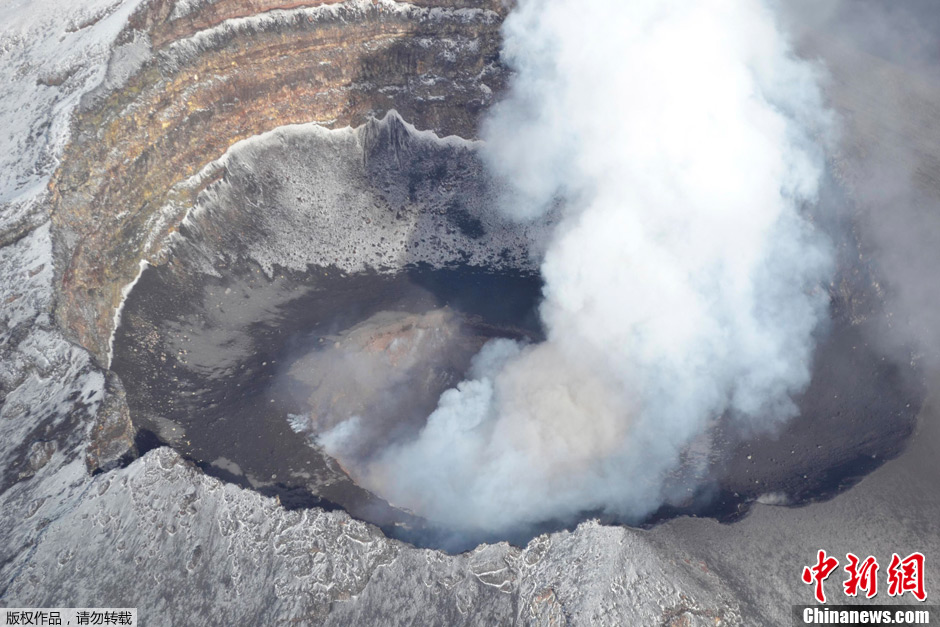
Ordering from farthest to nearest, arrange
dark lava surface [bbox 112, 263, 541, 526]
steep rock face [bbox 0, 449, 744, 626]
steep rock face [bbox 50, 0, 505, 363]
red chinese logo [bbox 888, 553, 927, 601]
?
A: steep rock face [bbox 50, 0, 505, 363]
dark lava surface [bbox 112, 263, 541, 526]
red chinese logo [bbox 888, 553, 927, 601]
steep rock face [bbox 0, 449, 744, 626]

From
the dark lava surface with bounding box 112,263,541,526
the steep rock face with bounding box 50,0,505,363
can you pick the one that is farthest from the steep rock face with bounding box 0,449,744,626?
the steep rock face with bounding box 50,0,505,363

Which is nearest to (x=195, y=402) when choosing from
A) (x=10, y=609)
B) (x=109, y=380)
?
(x=109, y=380)

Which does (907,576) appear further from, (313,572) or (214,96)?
(214,96)

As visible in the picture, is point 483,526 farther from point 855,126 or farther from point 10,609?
point 855,126

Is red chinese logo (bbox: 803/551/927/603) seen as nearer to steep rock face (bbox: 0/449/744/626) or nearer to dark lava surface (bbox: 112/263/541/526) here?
steep rock face (bbox: 0/449/744/626)

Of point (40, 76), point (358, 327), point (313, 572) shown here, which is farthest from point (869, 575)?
point (40, 76)
